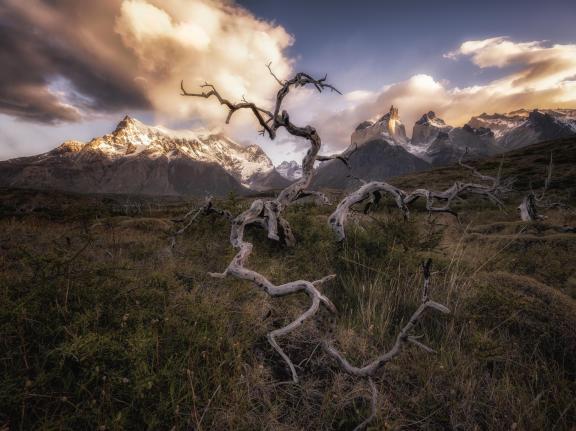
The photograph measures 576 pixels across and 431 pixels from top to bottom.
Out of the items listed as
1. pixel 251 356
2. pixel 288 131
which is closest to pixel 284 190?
pixel 288 131

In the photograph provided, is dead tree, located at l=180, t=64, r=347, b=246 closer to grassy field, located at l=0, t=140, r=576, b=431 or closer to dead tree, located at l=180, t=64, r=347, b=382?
dead tree, located at l=180, t=64, r=347, b=382

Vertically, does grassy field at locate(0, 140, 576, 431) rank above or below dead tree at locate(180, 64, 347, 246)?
below

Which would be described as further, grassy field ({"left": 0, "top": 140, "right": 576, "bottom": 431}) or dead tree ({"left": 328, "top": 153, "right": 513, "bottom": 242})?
dead tree ({"left": 328, "top": 153, "right": 513, "bottom": 242})

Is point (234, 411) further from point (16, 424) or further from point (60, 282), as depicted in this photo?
point (60, 282)

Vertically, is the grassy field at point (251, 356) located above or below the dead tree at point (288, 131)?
below

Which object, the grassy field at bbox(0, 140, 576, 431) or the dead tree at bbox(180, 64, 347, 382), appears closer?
the grassy field at bbox(0, 140, 576, 431)

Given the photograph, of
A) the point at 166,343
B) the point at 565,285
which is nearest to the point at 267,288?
the point at 166,343

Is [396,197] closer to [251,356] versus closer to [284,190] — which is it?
[284,190]

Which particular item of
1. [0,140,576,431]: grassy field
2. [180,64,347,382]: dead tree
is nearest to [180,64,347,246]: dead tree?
[180,64,347,382]: dead tree

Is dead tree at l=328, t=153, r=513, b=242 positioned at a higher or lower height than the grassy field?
higher

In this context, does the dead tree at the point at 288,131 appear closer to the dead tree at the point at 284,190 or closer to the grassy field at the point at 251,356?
the dead tree at the point at 284,190

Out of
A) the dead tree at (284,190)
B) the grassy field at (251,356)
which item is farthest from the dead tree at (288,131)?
the grassy field at (251,356)

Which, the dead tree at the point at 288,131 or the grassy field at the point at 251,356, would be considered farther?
the dead tree at the point at 288,131

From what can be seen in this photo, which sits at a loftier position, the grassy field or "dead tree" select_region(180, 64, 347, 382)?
"dead tree" select_region(180, 64, 347, 382)
